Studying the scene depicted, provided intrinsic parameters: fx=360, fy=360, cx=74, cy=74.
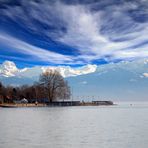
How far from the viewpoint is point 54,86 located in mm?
156875

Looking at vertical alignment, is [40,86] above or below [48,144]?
above

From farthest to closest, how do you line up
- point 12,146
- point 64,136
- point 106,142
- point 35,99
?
point 35,99 < point 64,136 < point 106,142 < point 12,146

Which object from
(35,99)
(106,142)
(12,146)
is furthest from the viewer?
(35,99)

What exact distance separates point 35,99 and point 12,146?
155249 mm

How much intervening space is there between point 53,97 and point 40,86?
25.0ft

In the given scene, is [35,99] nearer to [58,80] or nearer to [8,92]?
[8,92]

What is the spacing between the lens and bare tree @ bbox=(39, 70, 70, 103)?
6170 inches

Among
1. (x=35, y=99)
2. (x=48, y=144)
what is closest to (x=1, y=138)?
Answer: (x=48, y=144)

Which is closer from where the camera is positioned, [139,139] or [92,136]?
[139,139]

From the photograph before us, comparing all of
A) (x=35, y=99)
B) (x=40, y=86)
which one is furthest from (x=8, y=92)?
(x=40, y=86)

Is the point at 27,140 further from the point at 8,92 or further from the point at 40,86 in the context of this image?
the point at 8,92

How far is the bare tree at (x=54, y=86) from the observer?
157m

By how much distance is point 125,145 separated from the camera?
30219mm

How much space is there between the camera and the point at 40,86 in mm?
158750
